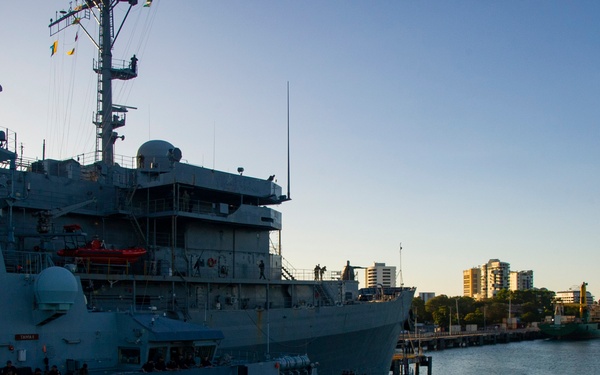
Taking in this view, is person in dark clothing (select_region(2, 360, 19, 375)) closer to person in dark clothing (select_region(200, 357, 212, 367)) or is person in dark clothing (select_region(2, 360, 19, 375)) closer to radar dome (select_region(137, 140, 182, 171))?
person in dark clothing (select_region(200, 357, 212, 367))

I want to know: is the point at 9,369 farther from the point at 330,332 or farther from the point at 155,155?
the point at 330,332

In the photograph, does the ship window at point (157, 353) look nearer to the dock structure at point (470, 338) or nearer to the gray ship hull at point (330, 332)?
the gray ship hull at point (330, 332)

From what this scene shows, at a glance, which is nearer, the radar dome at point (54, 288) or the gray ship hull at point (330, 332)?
the radar dome at point (54, 288)

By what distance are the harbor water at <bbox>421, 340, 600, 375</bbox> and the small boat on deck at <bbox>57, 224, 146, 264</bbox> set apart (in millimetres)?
46103

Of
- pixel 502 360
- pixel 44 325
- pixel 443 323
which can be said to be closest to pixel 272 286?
pixel 44 325

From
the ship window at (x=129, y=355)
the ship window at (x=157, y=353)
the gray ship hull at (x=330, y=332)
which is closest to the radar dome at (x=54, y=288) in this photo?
the ship window at (x=129, y=355)

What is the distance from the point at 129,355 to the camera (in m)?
19.1

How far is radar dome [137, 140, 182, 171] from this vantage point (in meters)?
28.3

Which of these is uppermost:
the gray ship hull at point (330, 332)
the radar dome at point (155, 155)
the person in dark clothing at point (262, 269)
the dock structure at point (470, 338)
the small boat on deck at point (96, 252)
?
the radar dome at point (155, 155)

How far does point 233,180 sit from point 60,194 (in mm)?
6891

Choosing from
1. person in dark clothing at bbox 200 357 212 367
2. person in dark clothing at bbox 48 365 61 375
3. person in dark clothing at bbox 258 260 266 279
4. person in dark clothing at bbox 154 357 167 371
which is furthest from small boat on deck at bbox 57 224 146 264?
person in dark clothing at bbox 258 260 266 279

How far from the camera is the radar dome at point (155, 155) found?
28328mm

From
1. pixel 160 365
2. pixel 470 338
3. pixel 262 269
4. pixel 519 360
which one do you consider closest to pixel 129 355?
pixel 160 365

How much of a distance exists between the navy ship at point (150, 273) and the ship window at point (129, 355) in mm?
58
